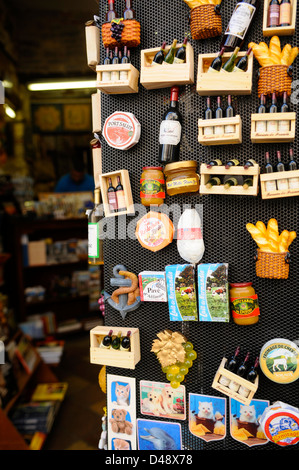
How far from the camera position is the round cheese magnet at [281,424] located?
143cm

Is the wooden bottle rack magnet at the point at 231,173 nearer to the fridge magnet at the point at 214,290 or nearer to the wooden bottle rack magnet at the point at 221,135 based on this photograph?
the wooden bottle rack magnet at the point at 221,135

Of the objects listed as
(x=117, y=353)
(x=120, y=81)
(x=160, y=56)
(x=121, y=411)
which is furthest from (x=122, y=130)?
(x=121, y=411)

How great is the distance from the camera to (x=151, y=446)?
1665 mm

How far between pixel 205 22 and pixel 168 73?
0.21m

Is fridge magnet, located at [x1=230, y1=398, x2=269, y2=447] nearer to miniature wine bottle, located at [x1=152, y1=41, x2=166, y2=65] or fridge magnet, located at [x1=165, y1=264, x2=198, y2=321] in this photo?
fridge magnet, located at [x1=165, y1=264, x2=198, y2=321]

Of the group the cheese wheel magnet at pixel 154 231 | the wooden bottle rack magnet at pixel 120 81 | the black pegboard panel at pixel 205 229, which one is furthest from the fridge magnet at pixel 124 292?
the wooden bottle rack magnet at pixel 120 81

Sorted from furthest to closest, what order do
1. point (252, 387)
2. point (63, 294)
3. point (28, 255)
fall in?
point (63, 294) < point (28, 255) < point (252, 387)

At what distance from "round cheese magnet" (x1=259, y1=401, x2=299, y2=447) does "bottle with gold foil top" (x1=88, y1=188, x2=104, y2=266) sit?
905 millimetres

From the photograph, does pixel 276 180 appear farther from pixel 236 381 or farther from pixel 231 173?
pixel 236 381

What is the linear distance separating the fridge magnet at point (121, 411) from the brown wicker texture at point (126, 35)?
4.55ft

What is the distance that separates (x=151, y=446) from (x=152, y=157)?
1.23 m
